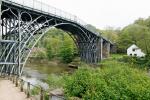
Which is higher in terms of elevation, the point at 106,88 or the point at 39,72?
the point at 106,88

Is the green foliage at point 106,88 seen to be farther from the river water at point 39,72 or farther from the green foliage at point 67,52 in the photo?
the green foliage at point 67,52

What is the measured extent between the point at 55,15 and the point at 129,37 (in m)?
34.8

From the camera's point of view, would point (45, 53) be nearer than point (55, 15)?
No

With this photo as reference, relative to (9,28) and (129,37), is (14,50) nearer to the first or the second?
(9,28)

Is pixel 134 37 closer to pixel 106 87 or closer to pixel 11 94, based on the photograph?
pixel 106 87

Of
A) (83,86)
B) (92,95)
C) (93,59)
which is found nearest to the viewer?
(92,95)

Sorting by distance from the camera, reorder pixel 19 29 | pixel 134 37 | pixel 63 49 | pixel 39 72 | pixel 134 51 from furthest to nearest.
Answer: pixel 63 49
pixel 134 37
pixel 134 51
pixel 39 72
pixel 19 29

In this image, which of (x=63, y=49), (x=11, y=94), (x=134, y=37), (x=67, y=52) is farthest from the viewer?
(x=67, y=52)

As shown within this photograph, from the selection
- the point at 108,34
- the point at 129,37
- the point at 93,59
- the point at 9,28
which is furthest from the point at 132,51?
the point at 9,28

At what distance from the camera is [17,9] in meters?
33.3

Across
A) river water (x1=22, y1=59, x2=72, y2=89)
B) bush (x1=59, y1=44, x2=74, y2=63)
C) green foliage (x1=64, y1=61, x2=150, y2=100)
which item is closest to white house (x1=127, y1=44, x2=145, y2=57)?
bush (x1=59, y1=44, x2=74, y2=63)

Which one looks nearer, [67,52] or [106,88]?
[106,88]

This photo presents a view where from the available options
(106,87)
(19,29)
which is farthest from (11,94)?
(19,29)

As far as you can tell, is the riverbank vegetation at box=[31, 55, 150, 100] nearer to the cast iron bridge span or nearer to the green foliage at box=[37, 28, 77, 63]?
the cast iron bridge span
